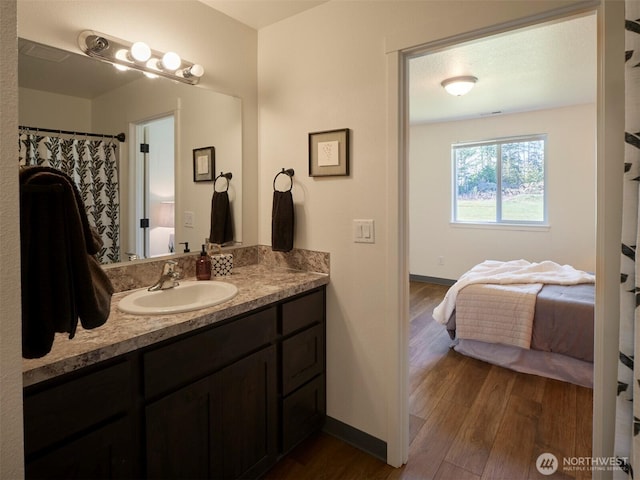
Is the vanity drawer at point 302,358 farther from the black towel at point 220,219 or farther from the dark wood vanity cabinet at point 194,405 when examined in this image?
the black towel at point 220,219

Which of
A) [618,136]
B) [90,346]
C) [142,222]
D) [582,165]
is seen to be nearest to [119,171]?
[142,222]

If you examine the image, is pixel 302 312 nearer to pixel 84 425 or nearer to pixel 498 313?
pixel 84 425

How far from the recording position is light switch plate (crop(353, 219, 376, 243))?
1770 millimetres

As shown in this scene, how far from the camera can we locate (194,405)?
1.28 m

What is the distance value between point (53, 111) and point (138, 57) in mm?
418

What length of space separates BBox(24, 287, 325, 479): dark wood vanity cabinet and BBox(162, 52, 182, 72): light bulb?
123 centimetres

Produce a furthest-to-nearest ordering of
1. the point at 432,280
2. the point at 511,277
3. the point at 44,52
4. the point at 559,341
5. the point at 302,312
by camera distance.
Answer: the point at 432,280
the point at 511,277
the point at 559,341
the point at 302,312
the point at 44,52

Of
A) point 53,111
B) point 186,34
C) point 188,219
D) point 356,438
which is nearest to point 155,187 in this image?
point 188,219

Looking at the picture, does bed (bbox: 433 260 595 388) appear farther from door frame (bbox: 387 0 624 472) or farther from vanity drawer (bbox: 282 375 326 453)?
vanity drawer (bbox: 282 375 326 453)

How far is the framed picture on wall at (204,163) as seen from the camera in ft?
6.38

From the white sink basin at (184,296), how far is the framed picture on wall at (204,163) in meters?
0.59

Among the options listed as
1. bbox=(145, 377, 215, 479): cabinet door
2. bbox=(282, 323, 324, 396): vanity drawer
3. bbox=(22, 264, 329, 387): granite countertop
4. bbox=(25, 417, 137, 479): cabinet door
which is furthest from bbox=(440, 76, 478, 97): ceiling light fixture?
bbox=(25, 417, 137, 479): cabinet door

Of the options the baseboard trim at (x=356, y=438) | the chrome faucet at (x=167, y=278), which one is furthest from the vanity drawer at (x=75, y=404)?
the baseboard trim at (x=356, y=438)

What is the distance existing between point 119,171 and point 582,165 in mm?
4982
